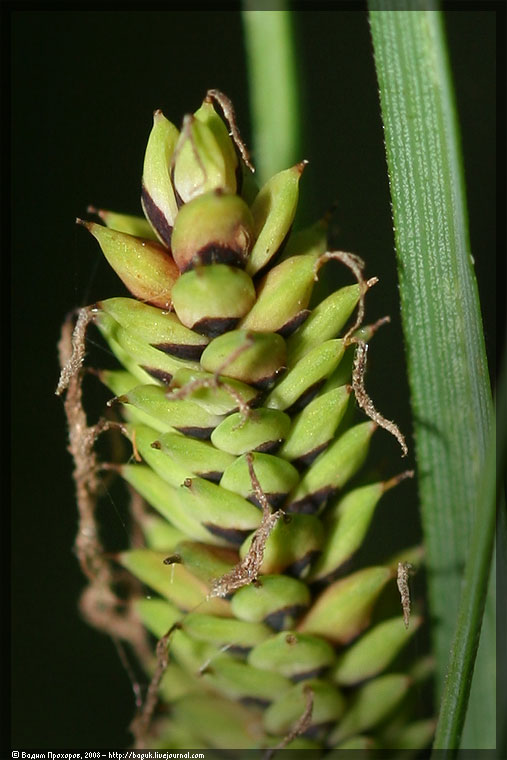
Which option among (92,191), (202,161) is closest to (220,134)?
(202,161)

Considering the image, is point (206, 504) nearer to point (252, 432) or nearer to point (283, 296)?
point (252, 432)

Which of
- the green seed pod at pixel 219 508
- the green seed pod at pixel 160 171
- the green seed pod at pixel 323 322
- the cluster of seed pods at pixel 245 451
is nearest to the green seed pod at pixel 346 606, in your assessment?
the cluster of seed pods at pixel 245 451

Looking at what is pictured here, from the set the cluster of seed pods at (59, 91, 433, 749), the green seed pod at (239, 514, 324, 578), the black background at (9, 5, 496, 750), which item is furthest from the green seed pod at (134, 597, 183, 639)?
the black background at (9, 5, 496, 750)

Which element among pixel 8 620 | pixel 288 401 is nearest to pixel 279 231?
pixel 288 401

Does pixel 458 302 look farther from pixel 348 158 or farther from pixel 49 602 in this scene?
pixel 49 602

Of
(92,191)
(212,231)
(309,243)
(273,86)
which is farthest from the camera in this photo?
(92,191)

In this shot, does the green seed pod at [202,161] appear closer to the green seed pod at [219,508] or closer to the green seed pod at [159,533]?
the green seed pod at [219,508]
